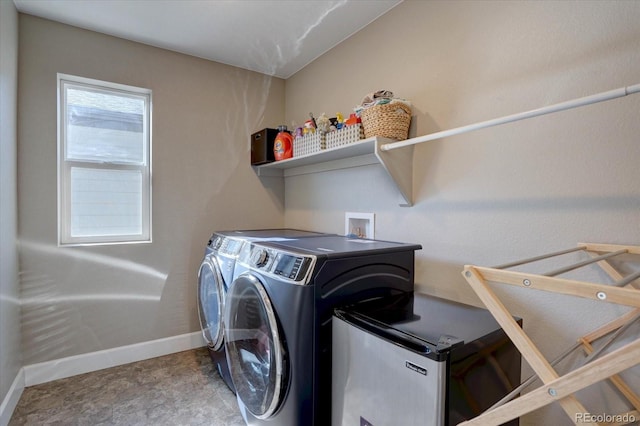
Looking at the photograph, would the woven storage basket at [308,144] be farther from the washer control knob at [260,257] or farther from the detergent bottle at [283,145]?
the washer control knob at [260,257]

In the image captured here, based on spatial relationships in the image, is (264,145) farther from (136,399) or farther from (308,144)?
(136,399)

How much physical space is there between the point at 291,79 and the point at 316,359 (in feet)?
8.14

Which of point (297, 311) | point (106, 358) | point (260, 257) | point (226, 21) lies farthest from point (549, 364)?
point (106, 358)

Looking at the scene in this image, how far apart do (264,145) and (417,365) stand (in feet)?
6.79

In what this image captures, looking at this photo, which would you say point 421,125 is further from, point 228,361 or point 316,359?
point 228,361

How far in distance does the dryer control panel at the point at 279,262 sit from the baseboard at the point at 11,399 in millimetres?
1436

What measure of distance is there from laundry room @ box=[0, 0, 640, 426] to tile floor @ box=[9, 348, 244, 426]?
1cm

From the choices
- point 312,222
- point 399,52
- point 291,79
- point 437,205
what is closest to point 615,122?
point 437,205

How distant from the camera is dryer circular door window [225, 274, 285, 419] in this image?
4.25 feet

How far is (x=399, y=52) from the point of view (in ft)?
6.12

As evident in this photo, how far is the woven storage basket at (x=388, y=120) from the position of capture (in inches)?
64.1

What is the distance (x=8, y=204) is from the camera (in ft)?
5.86

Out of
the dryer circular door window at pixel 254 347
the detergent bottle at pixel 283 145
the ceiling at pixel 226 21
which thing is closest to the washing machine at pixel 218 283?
the dryer circular door window at pixel 254 347

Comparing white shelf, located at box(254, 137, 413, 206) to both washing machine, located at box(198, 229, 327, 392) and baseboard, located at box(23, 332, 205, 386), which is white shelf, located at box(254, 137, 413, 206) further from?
baseboard, located at box(23, 332, 205, 386)
